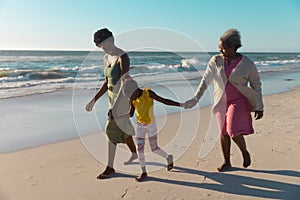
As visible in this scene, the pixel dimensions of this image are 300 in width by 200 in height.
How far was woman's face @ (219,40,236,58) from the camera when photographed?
11.4 feet

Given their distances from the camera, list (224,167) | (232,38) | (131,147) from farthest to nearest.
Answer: (131,147) → (224,167) → (232,38)

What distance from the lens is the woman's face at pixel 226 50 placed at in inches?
137

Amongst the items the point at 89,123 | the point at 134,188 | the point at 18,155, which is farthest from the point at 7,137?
the point at 134,188

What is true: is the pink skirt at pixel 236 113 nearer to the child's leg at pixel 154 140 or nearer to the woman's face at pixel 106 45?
the child's leg at pixel 154 140

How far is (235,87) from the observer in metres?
3.59

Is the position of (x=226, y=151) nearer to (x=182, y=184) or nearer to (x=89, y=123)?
(x=182, y=184)

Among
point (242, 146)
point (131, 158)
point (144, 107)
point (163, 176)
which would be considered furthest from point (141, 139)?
point (242, 146)

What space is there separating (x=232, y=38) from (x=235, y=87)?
55 cm

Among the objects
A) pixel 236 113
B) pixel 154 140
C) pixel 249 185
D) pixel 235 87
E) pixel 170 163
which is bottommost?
pixel 249 185

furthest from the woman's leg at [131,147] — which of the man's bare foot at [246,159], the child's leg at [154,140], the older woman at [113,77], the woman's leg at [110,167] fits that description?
the man's bare foot at [246,159]

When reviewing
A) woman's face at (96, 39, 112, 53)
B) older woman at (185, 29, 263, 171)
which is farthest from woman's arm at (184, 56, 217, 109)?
woman's face at (96, 39, 112, 53)

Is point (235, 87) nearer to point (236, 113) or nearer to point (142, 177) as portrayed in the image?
point (236, 113)

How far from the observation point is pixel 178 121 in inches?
260

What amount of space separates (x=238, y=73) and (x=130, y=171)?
1745 millimetres
